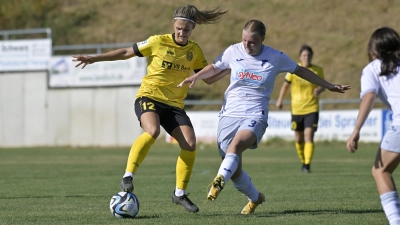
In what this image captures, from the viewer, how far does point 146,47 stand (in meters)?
8.62

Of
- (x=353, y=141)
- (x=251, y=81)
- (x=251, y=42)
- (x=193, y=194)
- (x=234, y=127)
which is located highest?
(x=251, y=42)

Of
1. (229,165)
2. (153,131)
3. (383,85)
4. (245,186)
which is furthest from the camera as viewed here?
(153,131)

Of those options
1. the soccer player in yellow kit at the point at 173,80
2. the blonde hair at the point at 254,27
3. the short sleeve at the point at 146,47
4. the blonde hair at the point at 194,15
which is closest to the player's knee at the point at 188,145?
the soccer player in yellow kit at the point at 173,80

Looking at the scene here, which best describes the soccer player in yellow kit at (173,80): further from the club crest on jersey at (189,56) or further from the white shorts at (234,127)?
the white shorts at (234,127)

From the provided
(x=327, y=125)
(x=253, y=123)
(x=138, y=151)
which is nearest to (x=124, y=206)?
(x=138, y=151)

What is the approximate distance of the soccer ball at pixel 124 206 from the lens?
764cm

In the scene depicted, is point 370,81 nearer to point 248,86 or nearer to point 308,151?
point 248,86

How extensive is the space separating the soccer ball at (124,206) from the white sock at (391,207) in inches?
107

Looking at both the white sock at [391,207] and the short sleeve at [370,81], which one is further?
the short sleeve at [370,81]

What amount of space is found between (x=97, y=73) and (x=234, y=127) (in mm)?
23597

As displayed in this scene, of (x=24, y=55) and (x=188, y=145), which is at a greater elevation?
(x=188, y=145)

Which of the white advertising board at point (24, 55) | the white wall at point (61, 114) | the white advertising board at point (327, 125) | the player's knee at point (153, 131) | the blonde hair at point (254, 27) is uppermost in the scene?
the blonde hair at point (254, 27)

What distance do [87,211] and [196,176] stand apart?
6.14 metres

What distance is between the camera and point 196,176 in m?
14.5
